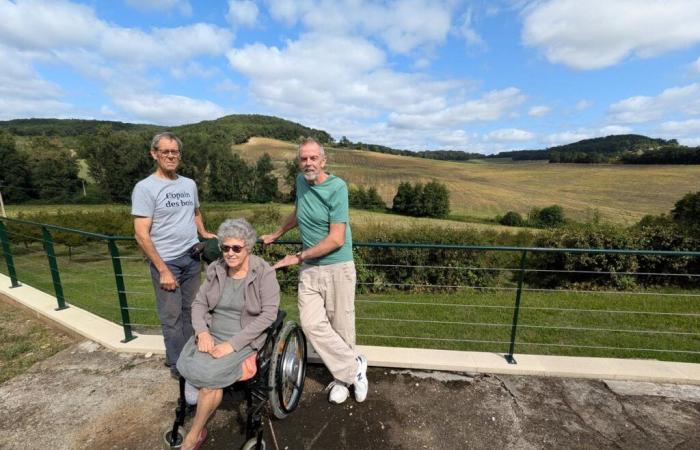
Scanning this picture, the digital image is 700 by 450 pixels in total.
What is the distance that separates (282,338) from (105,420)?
146cm

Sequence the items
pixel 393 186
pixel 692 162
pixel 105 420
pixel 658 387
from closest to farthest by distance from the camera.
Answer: pixel 105 420 < pixel 658 387 < pixel 393 186 < pixel 692 162

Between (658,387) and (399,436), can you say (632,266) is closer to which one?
(658,387)

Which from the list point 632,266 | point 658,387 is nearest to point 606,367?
point 658,387

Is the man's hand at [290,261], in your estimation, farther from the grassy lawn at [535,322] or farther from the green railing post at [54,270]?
the green railing post at [54,270]

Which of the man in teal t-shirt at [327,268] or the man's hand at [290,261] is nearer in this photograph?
the man in teal t-shirt at [327,268]

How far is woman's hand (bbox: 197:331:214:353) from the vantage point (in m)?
2.10

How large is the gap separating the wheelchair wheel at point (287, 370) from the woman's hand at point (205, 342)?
390 mm

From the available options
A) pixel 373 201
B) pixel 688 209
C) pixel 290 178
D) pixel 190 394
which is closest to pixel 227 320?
Answer: pixel 190 394

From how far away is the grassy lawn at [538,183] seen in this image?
1417 inches

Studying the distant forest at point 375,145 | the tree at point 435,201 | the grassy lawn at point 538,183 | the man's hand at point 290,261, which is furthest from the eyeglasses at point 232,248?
the distant forest at point 375,145

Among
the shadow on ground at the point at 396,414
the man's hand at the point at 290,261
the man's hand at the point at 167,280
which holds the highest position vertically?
the man's hand at the point at 290,261

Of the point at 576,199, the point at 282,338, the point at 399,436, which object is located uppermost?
the point at 282,338

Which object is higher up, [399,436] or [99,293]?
[399,436]

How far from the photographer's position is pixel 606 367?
9.40ft
